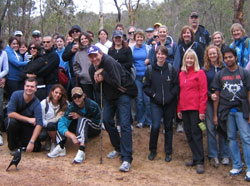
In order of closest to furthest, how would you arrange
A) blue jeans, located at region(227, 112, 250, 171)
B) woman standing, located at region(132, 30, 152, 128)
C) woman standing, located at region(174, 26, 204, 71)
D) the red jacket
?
blue jeans, located at region(227, 112, 250, 171), the red jacket, woman standing, located at region(174, 26, 204, 71), woman standing, located at region(132, 30, 152, 128)

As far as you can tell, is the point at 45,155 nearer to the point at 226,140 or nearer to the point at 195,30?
the point at 226,140

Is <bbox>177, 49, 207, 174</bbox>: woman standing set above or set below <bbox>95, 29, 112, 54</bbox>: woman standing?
below

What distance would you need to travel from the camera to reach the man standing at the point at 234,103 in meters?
5.11

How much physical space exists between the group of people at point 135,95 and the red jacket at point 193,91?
0.06 feet

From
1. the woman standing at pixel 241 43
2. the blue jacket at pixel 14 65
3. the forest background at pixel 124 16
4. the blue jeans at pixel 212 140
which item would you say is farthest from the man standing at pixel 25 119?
the forest background at pixel 124 16

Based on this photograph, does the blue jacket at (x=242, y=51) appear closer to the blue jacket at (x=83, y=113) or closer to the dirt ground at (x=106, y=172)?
the dirt ground at (x=106, y=172)

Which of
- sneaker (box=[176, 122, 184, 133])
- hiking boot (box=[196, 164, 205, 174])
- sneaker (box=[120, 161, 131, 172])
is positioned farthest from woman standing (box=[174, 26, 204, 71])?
sneaker (box=[120, 161, 131, 172])

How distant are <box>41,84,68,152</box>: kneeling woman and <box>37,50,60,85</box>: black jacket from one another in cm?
64

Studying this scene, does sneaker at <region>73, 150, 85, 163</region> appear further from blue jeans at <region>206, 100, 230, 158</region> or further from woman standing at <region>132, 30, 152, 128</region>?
blue jeans at <region>206, 100, 230, 158</region>

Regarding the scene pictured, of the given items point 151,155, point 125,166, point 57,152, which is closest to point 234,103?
point 151,155

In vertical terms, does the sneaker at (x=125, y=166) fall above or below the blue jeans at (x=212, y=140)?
below

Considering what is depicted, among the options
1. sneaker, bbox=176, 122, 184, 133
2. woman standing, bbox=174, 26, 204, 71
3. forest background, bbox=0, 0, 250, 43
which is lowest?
sneaker, bbox=176, 122, 184, 133

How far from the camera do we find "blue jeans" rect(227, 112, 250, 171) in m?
5.11

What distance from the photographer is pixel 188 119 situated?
18.5ft
